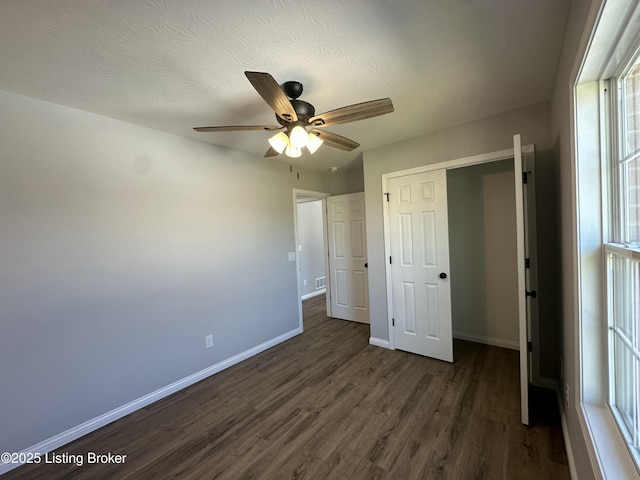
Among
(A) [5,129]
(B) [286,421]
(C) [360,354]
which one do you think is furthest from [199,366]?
(A) [5,129]

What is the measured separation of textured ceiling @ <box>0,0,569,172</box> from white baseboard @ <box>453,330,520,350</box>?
2501 millimetres

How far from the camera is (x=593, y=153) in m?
1.15

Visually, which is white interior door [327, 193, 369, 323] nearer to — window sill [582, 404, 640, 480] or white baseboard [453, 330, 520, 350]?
white baseboard [453, 330, 520, 350]

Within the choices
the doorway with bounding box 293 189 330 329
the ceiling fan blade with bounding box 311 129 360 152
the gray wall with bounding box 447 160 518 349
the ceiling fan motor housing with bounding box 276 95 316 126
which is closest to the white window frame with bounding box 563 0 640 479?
the ceiling fan blade with bounding box 311 129 360 152

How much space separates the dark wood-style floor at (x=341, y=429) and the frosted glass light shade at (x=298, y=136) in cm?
201

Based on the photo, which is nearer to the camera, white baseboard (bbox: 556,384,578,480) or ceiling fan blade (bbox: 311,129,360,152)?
white baseboard (bbox: 556,384,578,480)

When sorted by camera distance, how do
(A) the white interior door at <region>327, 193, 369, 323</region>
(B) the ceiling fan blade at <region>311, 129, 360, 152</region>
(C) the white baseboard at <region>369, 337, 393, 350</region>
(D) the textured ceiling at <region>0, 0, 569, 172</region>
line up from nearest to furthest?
(D) the textured ceiling at <region>0, 0, 569, 172</region> < (B) the ceiling fan blade at <region>311, 129, 360, 152</region> < (C) the white baseboard at <region>369, 337, 393, 350</region> < (A) the white interior door at <region>327, 193, 369, 323</region>

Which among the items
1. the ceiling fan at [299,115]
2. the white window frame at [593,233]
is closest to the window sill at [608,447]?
the white window frame at [593,233]

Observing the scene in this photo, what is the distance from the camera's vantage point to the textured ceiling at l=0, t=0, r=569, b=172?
1.20m

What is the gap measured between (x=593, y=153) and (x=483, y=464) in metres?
1.79

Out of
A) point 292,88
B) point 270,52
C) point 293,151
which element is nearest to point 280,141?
point 293,151

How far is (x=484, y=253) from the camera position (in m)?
3.09

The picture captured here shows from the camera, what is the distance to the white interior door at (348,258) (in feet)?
13.3

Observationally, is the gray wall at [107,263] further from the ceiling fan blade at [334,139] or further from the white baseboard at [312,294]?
the white baseboard at [312,294]
